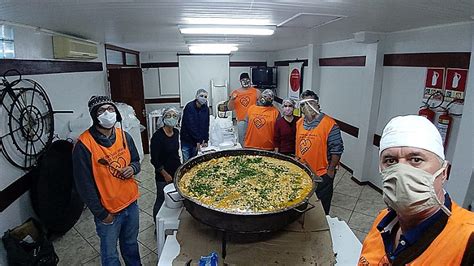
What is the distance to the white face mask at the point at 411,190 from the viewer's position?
0.86 meters

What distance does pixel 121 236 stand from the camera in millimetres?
2322

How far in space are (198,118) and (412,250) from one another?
315 cm

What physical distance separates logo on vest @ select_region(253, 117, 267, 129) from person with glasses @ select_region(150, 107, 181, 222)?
111 cm

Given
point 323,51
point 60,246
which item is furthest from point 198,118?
point 323,51

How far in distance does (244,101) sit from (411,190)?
13.7 ft

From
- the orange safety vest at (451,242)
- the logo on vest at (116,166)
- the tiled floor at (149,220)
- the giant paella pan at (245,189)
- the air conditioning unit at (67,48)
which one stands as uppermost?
the air conditioning unit at (67,48)

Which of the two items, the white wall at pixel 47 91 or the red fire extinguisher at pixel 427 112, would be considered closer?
the white wall at pixel 47 91

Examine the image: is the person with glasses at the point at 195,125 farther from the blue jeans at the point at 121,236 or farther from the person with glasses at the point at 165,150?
the blue jeans at the point at 121,236

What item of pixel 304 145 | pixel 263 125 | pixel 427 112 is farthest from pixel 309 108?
pixel 427 112

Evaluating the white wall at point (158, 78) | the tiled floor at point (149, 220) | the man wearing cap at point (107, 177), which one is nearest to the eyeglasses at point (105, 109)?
the man wearing cap at point (107, 177)

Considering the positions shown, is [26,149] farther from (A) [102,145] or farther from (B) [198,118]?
(B) [198,118]

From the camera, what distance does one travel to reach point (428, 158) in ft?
2.97

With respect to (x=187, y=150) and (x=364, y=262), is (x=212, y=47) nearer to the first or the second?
(x=187, y=150)

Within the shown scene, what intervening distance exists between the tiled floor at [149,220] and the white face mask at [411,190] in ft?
7.93
